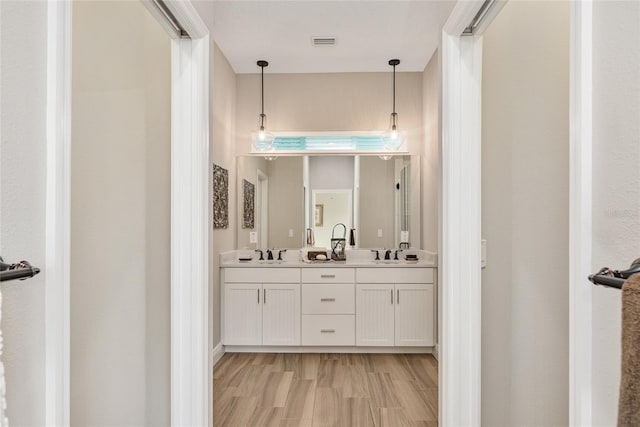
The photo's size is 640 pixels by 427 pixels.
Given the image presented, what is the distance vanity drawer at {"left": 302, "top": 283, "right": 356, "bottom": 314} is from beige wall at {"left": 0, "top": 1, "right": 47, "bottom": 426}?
278cm

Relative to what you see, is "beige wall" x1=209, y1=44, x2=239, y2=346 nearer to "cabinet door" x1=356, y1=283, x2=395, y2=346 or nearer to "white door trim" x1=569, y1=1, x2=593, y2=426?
"cabinet door" x1=356, y1=283, x2=395, y2=346

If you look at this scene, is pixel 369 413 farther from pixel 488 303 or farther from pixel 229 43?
pixel 229 43

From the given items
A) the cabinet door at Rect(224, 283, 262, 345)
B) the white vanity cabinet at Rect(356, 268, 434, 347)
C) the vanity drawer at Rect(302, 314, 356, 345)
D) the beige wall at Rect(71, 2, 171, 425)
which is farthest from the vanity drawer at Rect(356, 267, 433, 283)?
the beige wall at Rect(71, 2, 171, 425)

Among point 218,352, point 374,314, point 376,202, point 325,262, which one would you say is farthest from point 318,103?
point 218,352

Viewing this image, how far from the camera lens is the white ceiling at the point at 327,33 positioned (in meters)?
2.90

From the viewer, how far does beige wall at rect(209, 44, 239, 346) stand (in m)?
3.43

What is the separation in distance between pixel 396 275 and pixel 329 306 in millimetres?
661

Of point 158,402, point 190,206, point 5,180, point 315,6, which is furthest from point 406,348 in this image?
point 5,180

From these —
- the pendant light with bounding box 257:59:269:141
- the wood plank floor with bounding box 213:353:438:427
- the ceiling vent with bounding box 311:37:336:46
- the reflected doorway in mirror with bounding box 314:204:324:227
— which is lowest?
the wood plank floor with bounding box 213:353:438:427

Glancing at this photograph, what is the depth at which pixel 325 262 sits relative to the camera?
12.5 feet

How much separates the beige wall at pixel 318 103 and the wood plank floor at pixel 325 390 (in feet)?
6.79

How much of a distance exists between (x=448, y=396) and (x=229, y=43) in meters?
3.16

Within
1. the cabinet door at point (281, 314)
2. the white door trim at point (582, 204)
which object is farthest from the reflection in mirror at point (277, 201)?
the white door trim at point (582, 204)

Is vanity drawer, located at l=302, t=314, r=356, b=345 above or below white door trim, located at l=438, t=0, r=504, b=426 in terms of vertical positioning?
below
